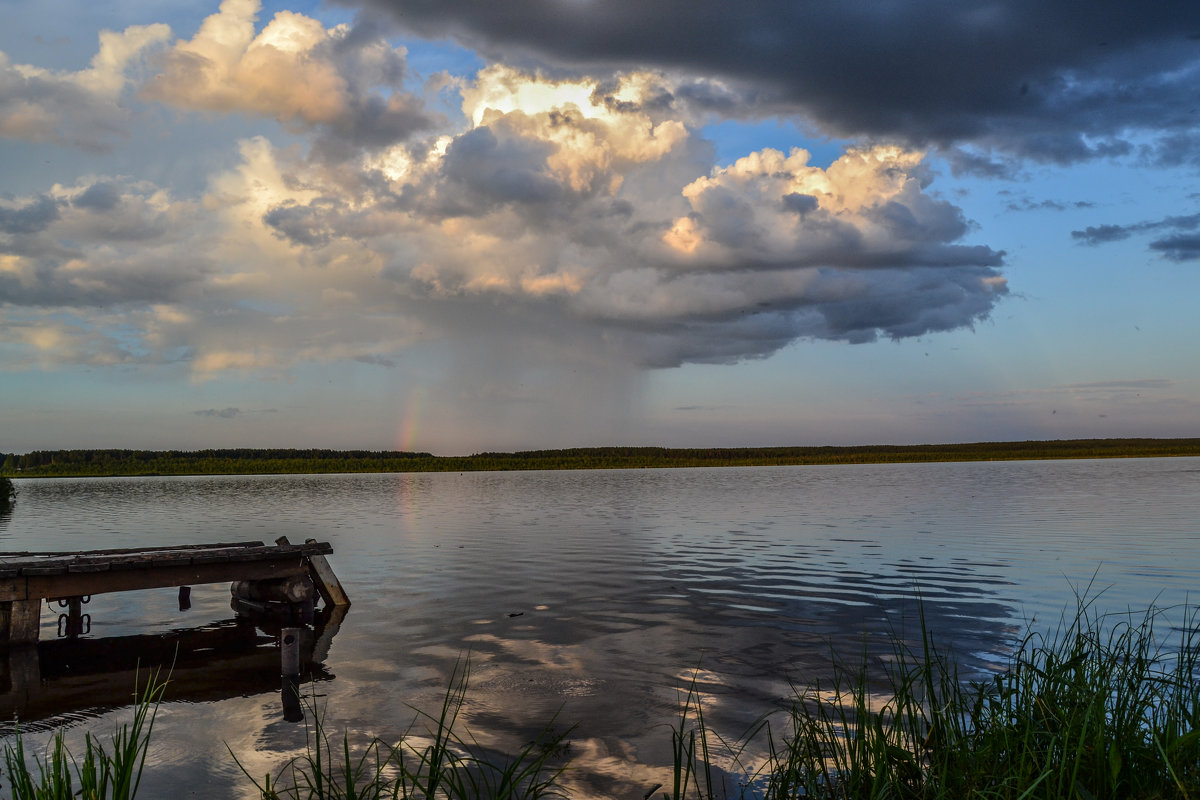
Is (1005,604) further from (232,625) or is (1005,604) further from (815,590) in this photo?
(232,625)

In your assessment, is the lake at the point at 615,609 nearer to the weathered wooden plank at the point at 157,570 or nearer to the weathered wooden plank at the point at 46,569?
the weathered wooden plank at the point at 157,570

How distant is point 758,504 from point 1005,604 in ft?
119

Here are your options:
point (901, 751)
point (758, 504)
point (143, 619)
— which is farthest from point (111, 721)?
point (758, 504)

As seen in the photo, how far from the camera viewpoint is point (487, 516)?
5056 cm

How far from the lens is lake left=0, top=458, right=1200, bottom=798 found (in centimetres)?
1175

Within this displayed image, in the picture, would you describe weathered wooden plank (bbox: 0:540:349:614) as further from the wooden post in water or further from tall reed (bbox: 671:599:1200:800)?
tall reed (bbox: 671:599:1200:800)

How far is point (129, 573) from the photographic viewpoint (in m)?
18.2

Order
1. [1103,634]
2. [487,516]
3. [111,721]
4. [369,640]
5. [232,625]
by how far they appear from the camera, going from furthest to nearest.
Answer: [487,516] → [232,625] → [369,640] → [1103,634] → [111,721]

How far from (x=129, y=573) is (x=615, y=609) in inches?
441

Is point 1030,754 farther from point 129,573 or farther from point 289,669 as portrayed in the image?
point 129,573

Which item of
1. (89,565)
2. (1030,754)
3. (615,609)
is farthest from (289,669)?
(1030,754)

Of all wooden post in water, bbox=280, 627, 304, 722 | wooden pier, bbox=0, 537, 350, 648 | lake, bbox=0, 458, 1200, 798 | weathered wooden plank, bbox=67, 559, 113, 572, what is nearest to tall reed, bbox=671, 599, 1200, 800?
lake, bbox=0, 458, 1200, 798

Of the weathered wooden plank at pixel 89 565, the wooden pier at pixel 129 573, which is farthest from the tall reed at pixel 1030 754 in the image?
the wooden pier at pixel 129 573

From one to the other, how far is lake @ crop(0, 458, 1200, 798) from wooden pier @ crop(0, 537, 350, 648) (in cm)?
145
